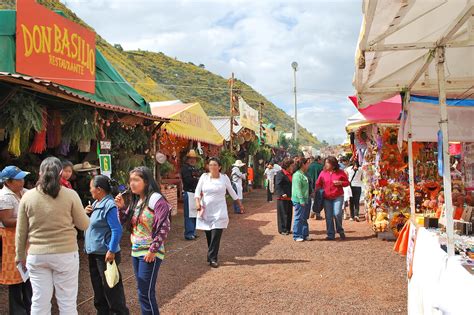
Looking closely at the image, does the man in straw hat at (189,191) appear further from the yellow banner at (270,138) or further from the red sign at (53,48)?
the yellow banner at (270,138)

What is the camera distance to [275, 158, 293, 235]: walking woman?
9.18 meters

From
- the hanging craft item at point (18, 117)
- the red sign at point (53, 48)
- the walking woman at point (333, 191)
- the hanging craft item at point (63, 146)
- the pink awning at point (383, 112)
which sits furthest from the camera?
the walking woman at point (333, 191)

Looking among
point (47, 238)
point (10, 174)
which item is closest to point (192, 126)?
point (10, 174)

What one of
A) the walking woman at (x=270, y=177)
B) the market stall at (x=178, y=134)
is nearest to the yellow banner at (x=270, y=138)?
the walking woman at (x=270, y=177)

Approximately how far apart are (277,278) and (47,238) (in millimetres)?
3471

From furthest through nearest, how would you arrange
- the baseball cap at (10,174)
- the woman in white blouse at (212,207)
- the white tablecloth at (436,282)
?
the woman in white blouse at (212,207)
the baseball cap at (10,174)
the white tablecloth at (436,282)

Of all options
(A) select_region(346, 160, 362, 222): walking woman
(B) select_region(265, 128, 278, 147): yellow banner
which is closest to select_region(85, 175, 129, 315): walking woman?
(A) select_region(346, 160, 362, 222): walking woman

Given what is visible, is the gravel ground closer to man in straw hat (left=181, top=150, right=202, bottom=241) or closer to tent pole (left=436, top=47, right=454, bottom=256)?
man in straw hat (left=181, top=150, right=202, bottom=241)

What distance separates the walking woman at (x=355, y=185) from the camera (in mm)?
11359

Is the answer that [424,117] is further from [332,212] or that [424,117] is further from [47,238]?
[47,238]

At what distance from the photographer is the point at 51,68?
771 centimetres

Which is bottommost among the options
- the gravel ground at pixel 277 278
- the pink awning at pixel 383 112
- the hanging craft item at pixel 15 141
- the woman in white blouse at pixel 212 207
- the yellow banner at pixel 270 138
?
the gravel ground at pixel 277 278

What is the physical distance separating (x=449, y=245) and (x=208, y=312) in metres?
2.62

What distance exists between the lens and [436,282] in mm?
3232
